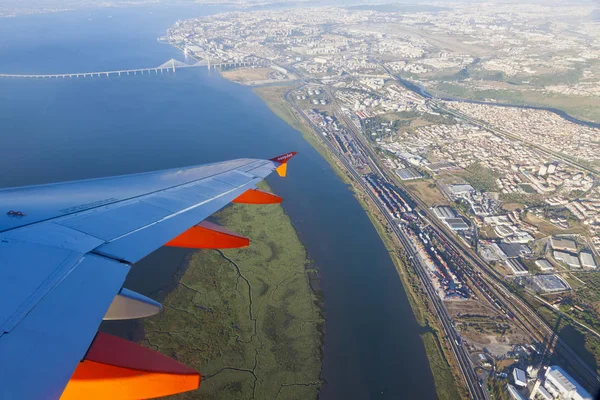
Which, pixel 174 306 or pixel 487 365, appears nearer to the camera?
pixel 487 365

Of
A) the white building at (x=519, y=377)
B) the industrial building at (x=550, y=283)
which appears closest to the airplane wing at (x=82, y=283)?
the white building at (x=519, y=377)

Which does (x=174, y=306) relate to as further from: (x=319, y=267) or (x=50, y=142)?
(x=50, y=142)

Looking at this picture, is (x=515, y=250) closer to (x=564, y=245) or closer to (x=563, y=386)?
(x=564, y=245)

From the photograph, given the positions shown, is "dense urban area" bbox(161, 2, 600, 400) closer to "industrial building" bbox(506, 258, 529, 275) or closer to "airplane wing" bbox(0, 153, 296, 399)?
"industrial building" bbox(506, 258, 529, 275)

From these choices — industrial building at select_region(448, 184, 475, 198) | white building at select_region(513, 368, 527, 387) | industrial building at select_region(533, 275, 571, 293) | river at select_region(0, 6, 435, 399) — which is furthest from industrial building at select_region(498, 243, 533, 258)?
white building at select_region(513, 368, 527, 387)

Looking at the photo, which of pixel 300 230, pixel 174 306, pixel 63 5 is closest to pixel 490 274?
pixel 300 230

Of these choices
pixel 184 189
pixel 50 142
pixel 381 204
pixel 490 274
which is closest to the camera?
pixel 184 189
